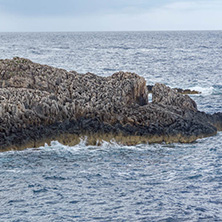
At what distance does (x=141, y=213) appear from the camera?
42.7 feet

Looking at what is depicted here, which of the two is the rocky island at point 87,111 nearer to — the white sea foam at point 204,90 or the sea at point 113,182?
the sea at point 113,182

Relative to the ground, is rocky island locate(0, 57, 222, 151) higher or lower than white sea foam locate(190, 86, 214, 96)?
higher

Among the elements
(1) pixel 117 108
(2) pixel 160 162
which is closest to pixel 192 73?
(1) pixel 117 108

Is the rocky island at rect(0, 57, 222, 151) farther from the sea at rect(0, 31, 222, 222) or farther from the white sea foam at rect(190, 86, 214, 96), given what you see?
the white sea foam at rect(190, 86, 214, 96)

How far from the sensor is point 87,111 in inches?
861

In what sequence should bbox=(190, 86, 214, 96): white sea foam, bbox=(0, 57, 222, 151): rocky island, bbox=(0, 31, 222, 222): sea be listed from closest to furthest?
bbox=(0, 31, 222, 222): sea
bbox=(0, 57, 222, 151): rocky island
bbox=(190, 86, 214, 96): white sea foam

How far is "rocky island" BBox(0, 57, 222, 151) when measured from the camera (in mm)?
20406

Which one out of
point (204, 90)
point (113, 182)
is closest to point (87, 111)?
point (113, 182)

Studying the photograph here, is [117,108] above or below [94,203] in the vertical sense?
above

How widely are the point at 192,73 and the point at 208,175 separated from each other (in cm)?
4026

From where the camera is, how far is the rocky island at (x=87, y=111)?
20406 mm

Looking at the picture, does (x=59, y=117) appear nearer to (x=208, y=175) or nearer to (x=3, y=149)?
(x=3, y=149)

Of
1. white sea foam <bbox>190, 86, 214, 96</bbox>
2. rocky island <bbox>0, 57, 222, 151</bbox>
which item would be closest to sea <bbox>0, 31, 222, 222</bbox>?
rocky island <bbox>0, 57, 222, 151</bbox>

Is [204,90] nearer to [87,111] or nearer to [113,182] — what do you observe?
[87,111]
